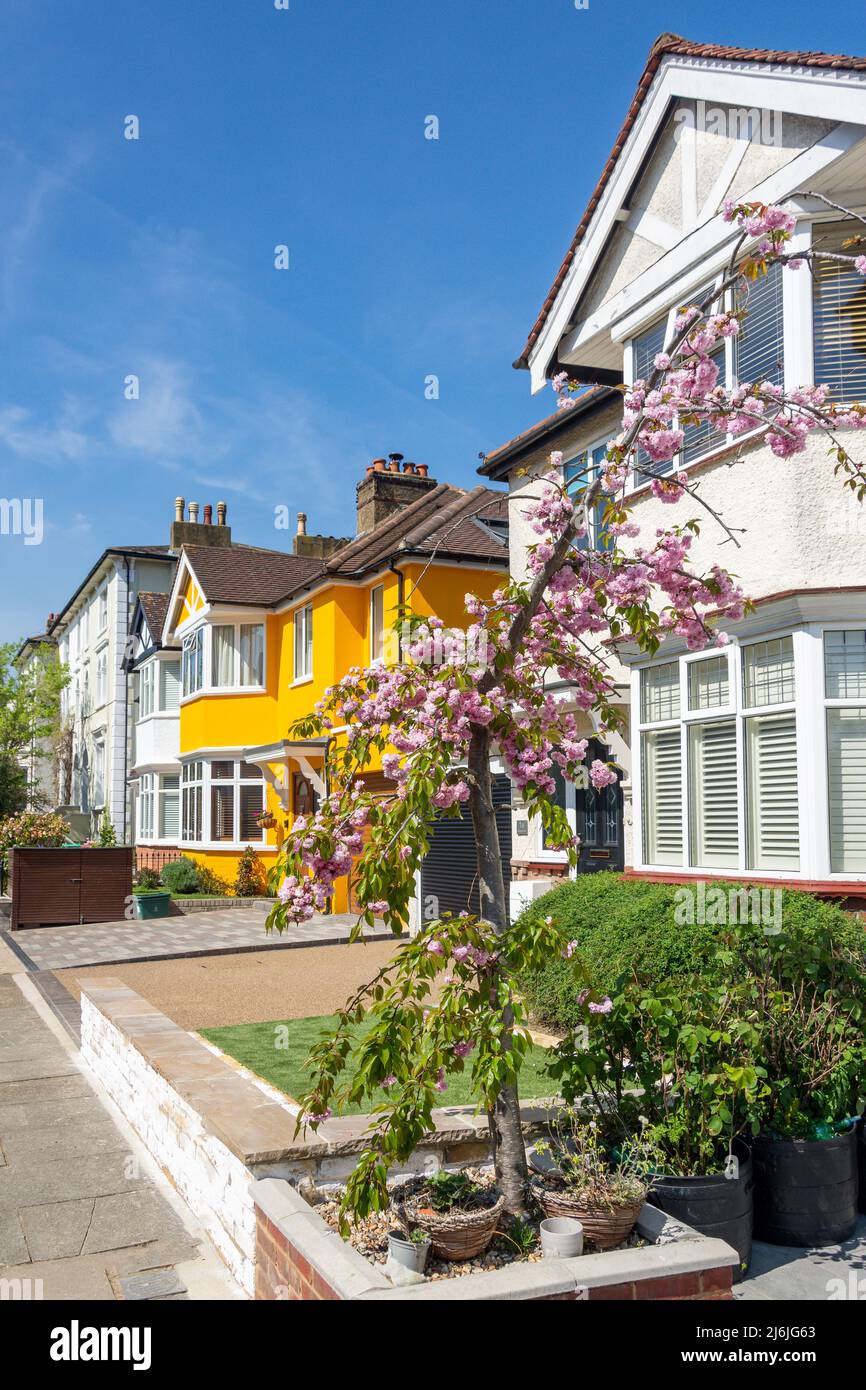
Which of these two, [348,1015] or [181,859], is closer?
[348,1015]

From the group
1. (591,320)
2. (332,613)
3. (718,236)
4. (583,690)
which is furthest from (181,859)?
(583,690)

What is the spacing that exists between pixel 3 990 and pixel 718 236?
11677 millimetres

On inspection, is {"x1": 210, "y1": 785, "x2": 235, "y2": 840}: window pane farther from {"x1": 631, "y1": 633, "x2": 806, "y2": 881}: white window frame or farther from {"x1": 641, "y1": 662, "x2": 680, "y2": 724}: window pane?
{"x1": 641, "y1": 662, "x2": 680, "y2": 724}: window pane

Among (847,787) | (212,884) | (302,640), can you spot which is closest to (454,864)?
(302,640)

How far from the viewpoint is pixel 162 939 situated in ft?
57.2

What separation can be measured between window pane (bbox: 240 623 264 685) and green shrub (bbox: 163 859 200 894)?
4624 mm

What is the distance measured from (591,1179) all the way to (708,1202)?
64 centimetres

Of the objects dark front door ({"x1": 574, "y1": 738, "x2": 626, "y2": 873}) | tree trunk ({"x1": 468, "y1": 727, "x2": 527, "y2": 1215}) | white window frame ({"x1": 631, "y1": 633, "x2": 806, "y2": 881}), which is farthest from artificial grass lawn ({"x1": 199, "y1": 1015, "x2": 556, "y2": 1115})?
dark front door ({"x1": 574, "y1": 738, "x2": 626, "y2": 873})

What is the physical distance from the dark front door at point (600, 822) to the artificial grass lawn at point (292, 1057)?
4.64 meters

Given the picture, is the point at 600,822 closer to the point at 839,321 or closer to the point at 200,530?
the point at 839,321

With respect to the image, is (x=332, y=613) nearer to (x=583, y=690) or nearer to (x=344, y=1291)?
(x=583, y=690)

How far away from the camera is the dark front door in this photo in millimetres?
13508

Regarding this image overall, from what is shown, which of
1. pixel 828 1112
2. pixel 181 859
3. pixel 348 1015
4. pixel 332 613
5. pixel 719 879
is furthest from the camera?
pixel 181 859

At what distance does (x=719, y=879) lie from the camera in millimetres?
9594
